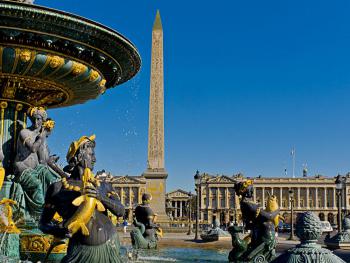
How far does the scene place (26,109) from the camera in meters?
8.30

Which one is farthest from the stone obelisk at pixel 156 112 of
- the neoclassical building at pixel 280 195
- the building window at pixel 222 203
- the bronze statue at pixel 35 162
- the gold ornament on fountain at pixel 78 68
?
the building window at pixel 222 203

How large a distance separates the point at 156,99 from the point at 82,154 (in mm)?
29058

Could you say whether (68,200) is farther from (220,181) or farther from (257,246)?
(220,181)

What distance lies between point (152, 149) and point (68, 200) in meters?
29.3

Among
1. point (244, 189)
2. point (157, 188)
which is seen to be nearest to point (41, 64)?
point (244, 189)

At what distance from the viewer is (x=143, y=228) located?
9641 millimetres

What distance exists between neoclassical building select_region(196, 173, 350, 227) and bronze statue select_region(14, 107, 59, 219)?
4501 inches

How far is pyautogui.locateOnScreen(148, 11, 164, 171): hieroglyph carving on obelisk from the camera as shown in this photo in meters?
32.5

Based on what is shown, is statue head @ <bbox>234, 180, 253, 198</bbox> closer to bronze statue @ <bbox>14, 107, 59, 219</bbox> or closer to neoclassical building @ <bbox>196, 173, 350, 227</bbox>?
bronze statue @ <bbox>14, 107, 59, 219</bbox>

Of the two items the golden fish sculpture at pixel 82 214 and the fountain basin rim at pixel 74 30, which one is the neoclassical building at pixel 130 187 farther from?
the golden fish sculpture at pixel 82 214

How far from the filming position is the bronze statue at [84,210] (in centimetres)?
374

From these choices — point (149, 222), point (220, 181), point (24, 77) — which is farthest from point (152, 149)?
point (220, 181)

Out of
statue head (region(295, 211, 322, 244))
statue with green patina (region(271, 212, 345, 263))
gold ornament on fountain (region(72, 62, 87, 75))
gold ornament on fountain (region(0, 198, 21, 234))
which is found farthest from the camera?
gold ornament on fountain (region(72, 62, 87, 75))

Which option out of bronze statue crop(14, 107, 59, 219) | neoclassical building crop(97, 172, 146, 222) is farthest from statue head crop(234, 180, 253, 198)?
neoclassical building crop(97, 172, 146, 222)
